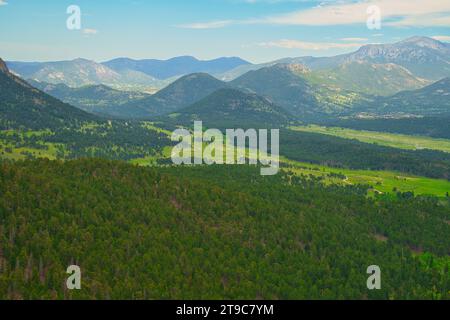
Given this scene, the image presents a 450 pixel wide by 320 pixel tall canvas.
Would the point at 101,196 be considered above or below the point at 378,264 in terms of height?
above

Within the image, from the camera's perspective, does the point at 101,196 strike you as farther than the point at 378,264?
Yes

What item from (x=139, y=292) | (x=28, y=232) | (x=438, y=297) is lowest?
(x=438, y=297)

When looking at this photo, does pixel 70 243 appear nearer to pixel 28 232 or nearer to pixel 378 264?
pixel 28 232
